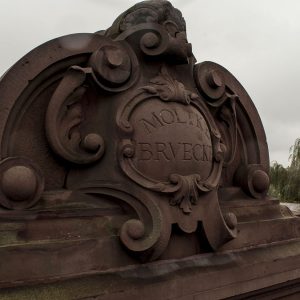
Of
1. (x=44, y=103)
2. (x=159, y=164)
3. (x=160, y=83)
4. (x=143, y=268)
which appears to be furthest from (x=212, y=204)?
(x=44, y=103)

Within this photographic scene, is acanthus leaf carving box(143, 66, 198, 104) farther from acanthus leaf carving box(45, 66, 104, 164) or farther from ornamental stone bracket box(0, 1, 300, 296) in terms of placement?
acanthus leaf carving box(45, 66, 104, 164)

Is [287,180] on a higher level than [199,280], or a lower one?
higher

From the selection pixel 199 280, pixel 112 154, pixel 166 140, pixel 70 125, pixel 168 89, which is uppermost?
pixel 168 89

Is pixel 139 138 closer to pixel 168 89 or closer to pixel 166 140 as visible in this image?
pixel 166 140

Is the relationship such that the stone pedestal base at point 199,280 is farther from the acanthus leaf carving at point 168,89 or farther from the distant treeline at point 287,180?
the distant treeline at point 287,180

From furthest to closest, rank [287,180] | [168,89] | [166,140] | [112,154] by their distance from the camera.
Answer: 1. [287,180]
2. [168,89]
3. [166,140]
4. [112,154]

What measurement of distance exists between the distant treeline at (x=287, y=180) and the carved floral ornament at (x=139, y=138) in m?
14.7

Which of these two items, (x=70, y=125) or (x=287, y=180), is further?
(x=287, y=180)

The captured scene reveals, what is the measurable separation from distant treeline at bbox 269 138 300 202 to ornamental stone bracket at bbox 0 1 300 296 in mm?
14408

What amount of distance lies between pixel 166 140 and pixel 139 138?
0.71ft

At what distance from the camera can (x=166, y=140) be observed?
328cm

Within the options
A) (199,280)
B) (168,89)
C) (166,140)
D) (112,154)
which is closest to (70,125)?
(112,154)

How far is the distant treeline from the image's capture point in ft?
57.3

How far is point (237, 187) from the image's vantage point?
4.25 metres
